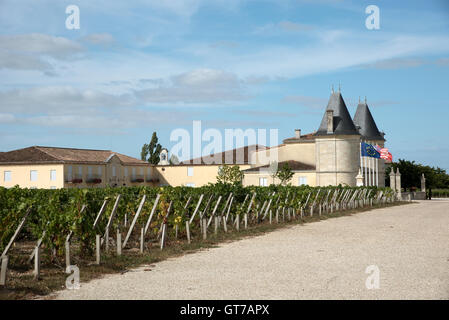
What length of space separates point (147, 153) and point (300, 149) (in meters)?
19.0

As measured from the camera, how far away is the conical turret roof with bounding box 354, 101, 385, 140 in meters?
60.9

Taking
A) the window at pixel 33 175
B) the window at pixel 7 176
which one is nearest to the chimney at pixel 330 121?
the window at pixel 33 175

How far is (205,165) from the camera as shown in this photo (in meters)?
51.9

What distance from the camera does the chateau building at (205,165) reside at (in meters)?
44.2

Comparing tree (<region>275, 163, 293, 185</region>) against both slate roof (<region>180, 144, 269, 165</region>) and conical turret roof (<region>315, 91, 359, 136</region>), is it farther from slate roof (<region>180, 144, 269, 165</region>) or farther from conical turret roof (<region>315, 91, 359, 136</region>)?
slate roof (<region>180, 144, 269, 165</region>)

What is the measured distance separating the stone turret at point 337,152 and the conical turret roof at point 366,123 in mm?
12747

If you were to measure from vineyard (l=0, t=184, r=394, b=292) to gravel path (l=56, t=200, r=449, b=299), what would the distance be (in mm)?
1666

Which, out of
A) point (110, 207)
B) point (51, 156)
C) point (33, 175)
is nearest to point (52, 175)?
point (51, 156)

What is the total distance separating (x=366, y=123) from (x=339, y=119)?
13709mm

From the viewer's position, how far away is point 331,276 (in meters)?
8.51

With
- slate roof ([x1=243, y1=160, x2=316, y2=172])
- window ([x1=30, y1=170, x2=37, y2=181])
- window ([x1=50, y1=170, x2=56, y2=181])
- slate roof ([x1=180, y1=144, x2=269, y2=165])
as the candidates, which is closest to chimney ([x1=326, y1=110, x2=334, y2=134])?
slate roof ([x1=243, y1=160, x2=316, y2=172])

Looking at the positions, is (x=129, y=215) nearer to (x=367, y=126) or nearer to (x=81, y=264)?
(x=81, y=264)
